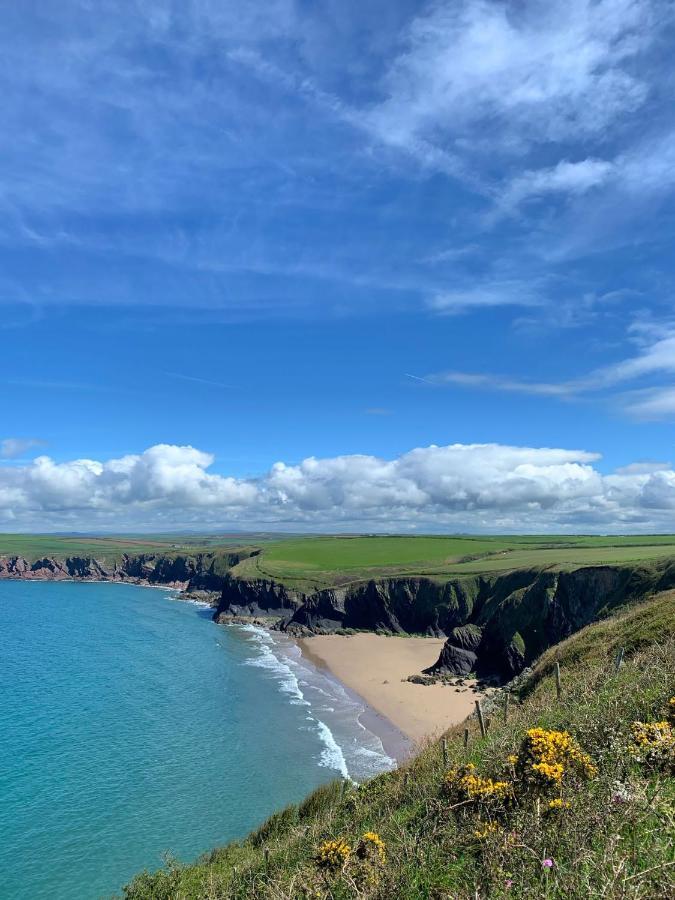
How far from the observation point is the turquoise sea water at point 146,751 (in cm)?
3014

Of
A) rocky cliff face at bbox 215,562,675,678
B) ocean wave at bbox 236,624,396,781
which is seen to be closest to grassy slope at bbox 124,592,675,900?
ocean wave at bbox 236,624,396,781

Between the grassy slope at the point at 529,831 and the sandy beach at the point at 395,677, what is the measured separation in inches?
855

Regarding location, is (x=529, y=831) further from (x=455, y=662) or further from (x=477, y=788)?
(x=455, y=662)

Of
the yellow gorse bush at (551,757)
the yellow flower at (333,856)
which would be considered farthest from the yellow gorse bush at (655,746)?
the yellow flower at (333,856)

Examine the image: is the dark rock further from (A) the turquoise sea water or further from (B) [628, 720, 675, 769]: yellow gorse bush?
(B) [628, 720, 675, 769]: yellow gorse bush

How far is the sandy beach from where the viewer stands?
51781mm

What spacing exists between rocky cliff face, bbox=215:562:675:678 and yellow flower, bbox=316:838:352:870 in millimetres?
48469

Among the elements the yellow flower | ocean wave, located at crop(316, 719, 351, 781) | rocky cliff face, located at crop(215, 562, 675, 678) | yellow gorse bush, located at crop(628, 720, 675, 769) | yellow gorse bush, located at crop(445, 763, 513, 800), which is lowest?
ocean wave, located at crop(316, 719, 351, 781)

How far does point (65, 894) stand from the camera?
26484mm

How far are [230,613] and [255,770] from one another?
288 feet

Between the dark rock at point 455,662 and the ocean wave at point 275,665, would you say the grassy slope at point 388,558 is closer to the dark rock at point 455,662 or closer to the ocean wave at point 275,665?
the ocean wave at point 275,665

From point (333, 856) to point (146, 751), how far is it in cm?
4164

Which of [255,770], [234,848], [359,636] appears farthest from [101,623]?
[234,848]

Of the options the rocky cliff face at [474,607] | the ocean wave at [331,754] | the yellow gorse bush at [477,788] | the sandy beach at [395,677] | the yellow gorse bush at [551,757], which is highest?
the yellow gorse bush at [551,757]
